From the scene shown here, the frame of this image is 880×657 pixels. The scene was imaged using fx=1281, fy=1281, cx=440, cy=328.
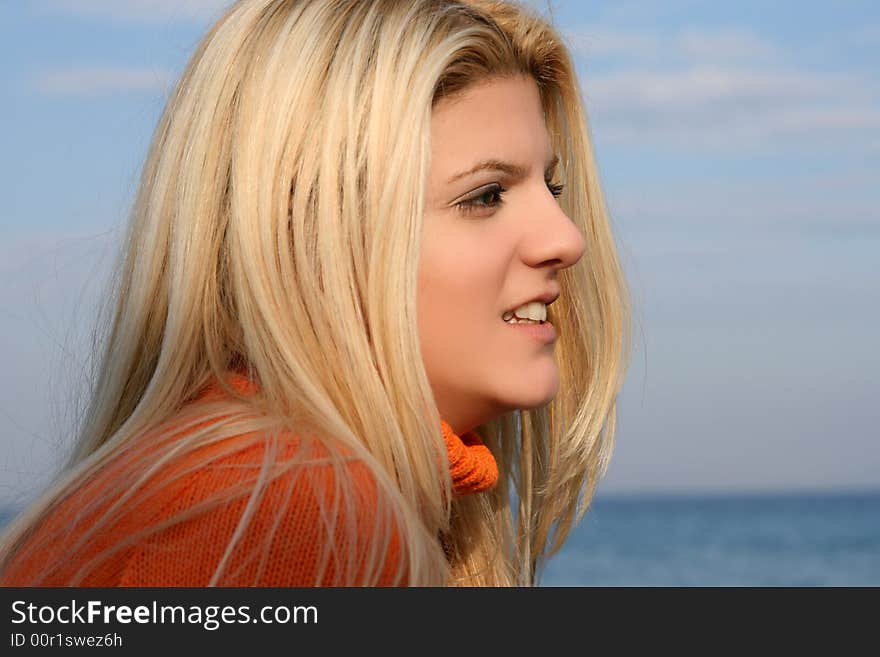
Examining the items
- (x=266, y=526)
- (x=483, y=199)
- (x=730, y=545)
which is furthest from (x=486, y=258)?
(x=730, y=545)

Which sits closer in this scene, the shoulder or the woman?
the shoulder

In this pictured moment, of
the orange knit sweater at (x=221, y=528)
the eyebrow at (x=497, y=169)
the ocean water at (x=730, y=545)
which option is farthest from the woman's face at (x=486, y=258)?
the ocean water at (x=730, y=545)

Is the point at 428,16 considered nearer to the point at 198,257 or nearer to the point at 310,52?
the point at 310,52

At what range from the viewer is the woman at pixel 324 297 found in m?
2.07

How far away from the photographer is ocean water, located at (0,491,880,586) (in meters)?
29.0

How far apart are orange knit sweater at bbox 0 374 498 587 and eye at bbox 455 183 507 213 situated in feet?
2.18

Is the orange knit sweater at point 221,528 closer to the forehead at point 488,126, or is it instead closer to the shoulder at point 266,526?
the shoulder at point 266,526

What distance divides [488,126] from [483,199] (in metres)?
0.17

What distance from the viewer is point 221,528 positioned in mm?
1963

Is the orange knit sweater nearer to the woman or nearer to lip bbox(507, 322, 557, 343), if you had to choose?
the woman

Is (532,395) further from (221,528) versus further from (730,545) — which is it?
(730,545)

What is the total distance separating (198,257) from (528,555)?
1365mm

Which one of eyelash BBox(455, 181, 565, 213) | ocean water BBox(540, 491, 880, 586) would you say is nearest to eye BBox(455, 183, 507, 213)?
eyelash BBox(455, 181, 565, 213)

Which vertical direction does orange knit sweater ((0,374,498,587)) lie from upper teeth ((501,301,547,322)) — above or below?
below
